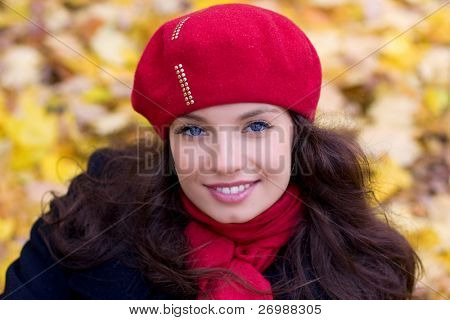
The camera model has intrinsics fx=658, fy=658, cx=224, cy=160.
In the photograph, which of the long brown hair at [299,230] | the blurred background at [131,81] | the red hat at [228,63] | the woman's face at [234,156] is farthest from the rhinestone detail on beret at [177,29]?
the blurred background at [131,81]

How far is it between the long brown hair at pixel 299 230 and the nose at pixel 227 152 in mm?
184

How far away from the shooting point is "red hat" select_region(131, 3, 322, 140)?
1.35 meters

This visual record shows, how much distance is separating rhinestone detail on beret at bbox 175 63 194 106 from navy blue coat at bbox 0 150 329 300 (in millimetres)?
445

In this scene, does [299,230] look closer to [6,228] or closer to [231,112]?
[231,112]

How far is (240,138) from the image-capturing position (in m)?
1.39

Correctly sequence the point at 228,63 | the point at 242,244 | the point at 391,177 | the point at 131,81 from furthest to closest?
the point at 131,81
the point at 391,177
the point at 242,244
the point at 228,63

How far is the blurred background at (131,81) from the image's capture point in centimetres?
225

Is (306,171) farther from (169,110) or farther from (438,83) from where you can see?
(438,83)

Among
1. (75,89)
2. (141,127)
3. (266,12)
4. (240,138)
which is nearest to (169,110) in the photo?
(240,138)

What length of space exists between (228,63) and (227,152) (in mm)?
184

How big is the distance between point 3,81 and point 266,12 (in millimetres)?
1503

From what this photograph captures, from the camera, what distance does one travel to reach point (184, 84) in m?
1.38

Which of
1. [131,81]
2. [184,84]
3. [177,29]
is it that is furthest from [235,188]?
[131,81]

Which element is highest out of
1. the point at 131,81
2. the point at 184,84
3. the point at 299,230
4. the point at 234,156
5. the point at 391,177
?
the point at 184,84
